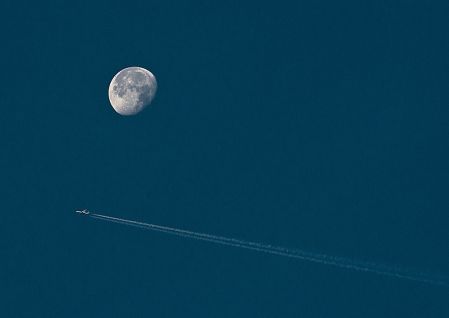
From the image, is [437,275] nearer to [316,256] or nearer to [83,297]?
[316,256]

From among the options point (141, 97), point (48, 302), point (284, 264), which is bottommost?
point (48, 302)

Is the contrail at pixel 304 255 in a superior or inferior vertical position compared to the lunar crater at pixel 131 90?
inferior

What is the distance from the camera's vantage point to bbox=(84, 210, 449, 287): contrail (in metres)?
165

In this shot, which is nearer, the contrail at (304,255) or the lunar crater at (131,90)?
the contrail at (304,255)

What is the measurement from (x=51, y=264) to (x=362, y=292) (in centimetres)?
7922

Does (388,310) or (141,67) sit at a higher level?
(141,67)

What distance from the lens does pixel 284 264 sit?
559 feet

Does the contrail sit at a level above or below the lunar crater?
below

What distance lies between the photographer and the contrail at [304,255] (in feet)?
541

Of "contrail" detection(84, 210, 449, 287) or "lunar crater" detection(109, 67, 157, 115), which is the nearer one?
"contrail" detection(84, 210, 449, 287)

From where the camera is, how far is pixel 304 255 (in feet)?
557

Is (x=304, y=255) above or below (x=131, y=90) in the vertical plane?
below

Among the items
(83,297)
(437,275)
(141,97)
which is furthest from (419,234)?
(83,297)

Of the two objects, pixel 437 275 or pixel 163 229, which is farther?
pixel 163 229
